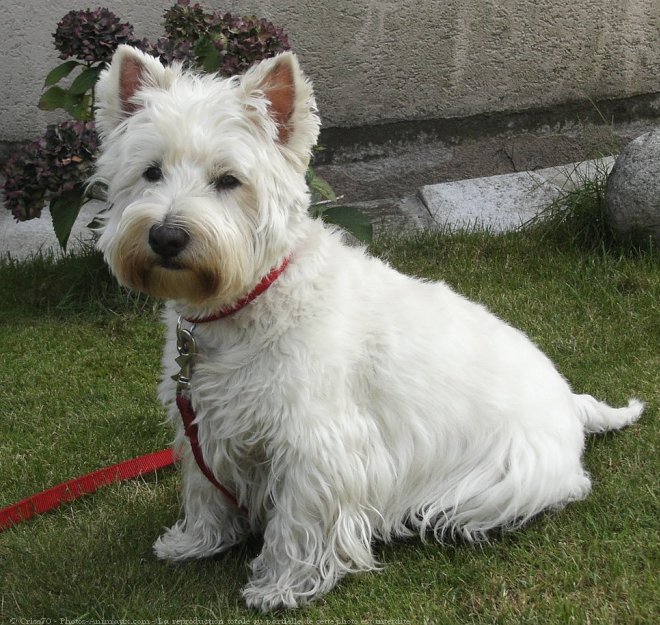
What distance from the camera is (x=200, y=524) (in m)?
3.11

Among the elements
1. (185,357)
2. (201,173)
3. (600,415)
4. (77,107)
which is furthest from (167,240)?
(77,107)

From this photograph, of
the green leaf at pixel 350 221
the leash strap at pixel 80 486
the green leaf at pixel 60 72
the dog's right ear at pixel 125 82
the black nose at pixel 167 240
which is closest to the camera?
the black nose at pixel 167 240

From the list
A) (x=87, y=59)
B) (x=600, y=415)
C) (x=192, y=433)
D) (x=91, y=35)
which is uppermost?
(x=91, y=35)

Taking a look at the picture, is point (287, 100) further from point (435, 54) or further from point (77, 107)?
point (435, 54)

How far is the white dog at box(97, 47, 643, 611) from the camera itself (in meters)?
2.58

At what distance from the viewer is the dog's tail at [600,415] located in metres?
3.43

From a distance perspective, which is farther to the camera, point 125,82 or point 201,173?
point 125,82

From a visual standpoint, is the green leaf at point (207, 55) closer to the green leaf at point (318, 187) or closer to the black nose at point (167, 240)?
the green leaf at point (318, 187)

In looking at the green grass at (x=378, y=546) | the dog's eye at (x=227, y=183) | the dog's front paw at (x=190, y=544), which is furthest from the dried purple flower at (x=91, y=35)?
the dog's front paw at (x=190, y=544)

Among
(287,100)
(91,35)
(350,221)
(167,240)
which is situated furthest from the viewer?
(350,221)

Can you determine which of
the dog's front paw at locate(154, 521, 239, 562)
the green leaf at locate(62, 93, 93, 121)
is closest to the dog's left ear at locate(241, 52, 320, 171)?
the dog's front paw at locate(154, 521, 239, 562)

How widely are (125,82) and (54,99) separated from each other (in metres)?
2.62

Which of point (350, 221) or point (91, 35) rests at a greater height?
point (91, 35)

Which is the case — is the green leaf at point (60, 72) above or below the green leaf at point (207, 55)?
below
